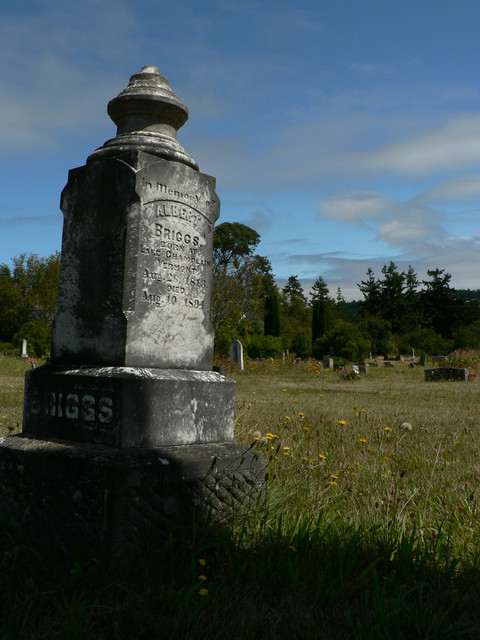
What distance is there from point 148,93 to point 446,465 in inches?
140

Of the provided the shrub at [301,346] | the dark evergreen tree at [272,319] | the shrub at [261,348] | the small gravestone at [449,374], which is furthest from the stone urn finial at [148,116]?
the dark evergreen tree at [272,319]

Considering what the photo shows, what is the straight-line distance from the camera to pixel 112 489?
2.72 metres

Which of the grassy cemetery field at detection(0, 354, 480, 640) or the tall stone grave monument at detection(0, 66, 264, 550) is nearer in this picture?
the grassy cemetery field at detection(0, 354, 480, 640)

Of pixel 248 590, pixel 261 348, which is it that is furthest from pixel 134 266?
pixel 261 348

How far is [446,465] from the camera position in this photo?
14.6 ft

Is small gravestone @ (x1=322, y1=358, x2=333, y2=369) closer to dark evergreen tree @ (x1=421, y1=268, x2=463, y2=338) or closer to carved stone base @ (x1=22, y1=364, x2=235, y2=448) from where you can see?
carved stone base @ (x1=22, y1=364, x2=235, y2=448)

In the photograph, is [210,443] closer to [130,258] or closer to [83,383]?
[83,383]

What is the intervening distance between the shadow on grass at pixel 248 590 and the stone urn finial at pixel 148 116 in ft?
7.56

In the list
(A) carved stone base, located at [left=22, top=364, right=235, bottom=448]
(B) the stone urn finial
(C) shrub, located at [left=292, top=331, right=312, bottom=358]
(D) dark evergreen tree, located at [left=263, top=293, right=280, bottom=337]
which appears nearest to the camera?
(A) carved stone base, located at [left=22, top=364, right=235, bottom=448]

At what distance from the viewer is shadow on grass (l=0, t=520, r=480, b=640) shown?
208 cm

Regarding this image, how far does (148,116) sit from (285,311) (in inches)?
1940

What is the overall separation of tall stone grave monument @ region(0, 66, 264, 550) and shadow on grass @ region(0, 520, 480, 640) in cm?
24

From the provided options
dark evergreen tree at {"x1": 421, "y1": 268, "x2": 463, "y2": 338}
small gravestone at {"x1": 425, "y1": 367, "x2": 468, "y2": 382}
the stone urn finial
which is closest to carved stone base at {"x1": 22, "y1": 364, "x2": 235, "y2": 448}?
the stone urn finial

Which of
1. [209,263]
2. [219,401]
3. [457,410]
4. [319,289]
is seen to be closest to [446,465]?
[219,401]
